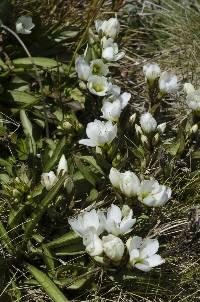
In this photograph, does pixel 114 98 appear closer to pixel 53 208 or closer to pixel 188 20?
pixel 53 208

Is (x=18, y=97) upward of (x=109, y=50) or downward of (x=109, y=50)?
downward

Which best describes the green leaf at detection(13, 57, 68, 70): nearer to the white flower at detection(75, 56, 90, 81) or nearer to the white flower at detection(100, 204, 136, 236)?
the white flower at detection(75, 56, 90, 81)

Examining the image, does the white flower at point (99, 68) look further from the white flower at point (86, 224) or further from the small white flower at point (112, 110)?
the white flower at point (86, 224)

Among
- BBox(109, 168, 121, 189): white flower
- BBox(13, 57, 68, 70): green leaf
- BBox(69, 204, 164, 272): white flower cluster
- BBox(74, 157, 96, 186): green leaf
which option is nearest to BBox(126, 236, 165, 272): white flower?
BBox(69, 204, 164, 272): white flower cluster

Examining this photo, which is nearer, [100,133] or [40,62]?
[100,133]

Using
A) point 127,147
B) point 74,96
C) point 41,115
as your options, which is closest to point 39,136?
point 41,115

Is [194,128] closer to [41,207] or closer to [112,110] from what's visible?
[112,110]

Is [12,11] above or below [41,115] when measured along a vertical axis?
above

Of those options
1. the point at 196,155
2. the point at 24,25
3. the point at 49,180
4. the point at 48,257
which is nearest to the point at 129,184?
the point at 49,180
